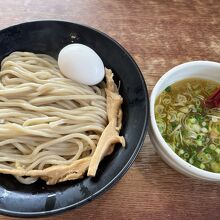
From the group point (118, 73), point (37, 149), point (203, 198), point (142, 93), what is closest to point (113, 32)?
point (118, 73)

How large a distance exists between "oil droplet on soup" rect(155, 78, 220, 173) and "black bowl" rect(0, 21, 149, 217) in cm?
10

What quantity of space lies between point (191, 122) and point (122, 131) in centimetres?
23

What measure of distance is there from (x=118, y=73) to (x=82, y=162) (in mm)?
337

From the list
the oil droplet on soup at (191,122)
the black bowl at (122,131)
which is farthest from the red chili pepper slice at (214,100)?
the black bowl at (122,131)

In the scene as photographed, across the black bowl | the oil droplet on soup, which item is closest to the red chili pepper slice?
the oil droplet on soup

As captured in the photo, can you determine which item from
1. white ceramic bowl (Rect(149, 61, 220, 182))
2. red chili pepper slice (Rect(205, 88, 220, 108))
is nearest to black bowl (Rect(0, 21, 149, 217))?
white ceramic bowl (Rect(149, 61, 220, 182))

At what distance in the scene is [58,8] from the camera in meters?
1.54

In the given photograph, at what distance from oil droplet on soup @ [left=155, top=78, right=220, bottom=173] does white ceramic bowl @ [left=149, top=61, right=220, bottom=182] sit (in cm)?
3

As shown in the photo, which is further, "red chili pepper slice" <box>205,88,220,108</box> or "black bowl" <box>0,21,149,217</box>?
"red chili pepper slice" <box>205,88,220,108</box>

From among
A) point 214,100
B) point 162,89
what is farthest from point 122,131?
point 214,100

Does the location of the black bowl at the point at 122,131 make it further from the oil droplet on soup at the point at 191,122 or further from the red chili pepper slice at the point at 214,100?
the red chili pepper slice at the point at 214,100

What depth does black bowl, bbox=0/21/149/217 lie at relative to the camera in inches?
37.9

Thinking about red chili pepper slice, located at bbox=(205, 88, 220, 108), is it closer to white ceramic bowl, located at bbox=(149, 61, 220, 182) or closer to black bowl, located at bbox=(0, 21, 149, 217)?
white ceramic bowl, located at bbox=(149, 61, 220, 182)

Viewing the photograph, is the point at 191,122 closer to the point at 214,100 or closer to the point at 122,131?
the point at 214,100
